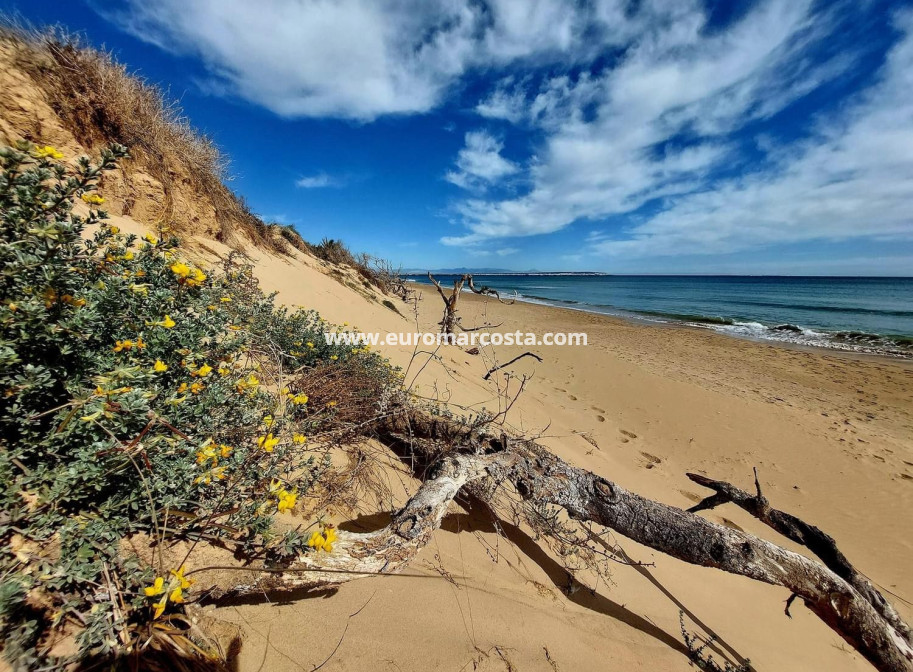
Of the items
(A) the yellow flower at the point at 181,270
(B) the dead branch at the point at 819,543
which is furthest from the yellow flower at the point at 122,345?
(B) the dead branch at the point at 819,543

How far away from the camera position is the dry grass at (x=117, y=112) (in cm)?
429

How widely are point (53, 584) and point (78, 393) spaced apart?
61cm

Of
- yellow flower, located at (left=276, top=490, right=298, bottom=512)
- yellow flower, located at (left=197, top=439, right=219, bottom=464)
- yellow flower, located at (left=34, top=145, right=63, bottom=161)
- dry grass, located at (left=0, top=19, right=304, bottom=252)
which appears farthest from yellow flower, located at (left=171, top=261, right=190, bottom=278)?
dry grass, located at (left=0, top=19, right=304, bottom=252)

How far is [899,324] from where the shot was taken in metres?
16.8

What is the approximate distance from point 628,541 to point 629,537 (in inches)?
30.1

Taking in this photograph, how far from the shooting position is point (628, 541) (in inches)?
106

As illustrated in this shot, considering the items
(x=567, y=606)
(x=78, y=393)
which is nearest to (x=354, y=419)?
(x=78, y=393)

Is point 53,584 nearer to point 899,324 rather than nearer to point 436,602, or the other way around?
point 436,602

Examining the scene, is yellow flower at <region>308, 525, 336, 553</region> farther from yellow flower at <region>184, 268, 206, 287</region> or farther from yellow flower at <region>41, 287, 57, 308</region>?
yellow flower at <region>184, 268, 206, 287</region>

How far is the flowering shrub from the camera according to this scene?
1066 mm

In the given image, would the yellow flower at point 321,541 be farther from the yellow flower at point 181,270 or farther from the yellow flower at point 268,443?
the yellow flower at point 181,270

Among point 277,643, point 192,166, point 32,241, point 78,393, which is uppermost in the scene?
point 192,166

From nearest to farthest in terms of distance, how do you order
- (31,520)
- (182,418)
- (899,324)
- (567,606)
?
(31,520) → (182,418) → (567,606) → (899,324)

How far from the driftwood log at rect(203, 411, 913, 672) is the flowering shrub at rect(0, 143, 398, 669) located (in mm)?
281
